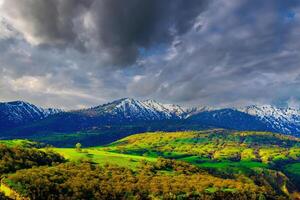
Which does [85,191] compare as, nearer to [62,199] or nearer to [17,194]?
[62,199]

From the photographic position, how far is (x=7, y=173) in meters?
192

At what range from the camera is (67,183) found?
618 ft

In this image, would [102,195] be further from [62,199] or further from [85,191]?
[62,199]

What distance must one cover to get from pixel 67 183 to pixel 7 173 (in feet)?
101

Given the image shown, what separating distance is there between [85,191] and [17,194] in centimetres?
3553

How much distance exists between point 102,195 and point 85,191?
9.49 m

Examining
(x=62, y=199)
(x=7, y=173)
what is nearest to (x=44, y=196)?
(x=62, y=199)

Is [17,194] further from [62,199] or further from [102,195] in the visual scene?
[102,195]

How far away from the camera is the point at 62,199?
173 meters

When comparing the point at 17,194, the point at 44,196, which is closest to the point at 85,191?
the point at 44,196

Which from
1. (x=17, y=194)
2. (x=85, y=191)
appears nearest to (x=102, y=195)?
(x=85, y=191)

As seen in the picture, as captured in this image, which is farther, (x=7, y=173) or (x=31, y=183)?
(x=7, y=173)

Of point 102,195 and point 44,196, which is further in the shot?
point 102,195

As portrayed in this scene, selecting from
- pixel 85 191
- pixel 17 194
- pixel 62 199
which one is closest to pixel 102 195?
pixel 85 191
